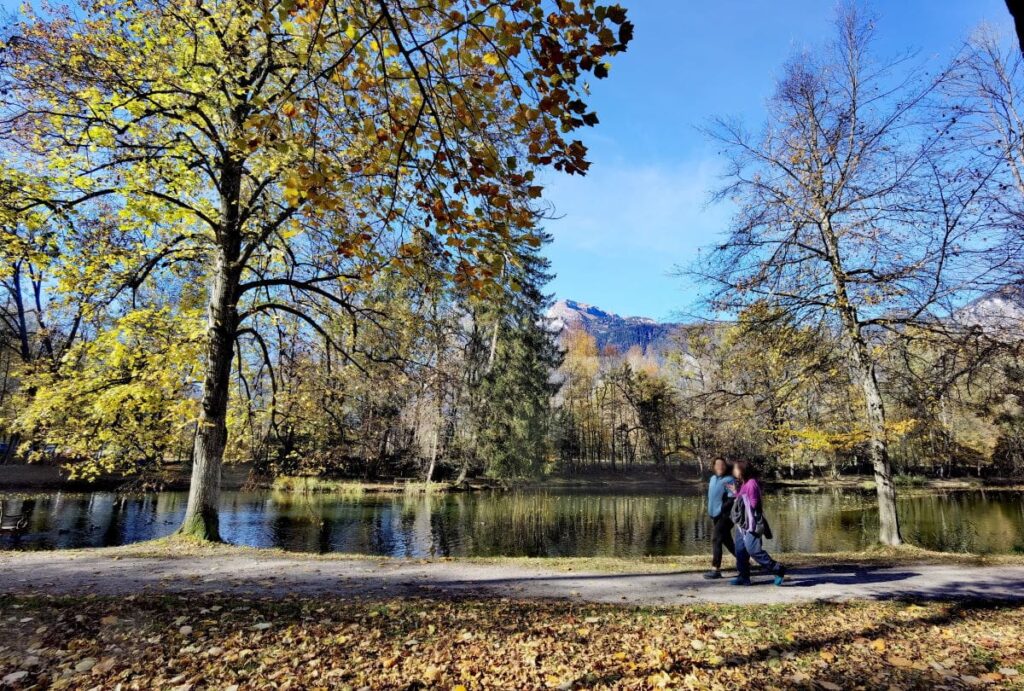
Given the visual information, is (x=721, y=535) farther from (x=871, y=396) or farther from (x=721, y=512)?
A: (x=871, y=396)

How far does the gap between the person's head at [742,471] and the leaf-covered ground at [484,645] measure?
2.19 meters

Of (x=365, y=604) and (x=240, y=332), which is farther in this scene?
(x=240, y=332)

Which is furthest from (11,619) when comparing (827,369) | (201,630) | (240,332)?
(827,369)

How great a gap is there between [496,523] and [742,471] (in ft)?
43.3

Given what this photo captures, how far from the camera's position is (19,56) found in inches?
310

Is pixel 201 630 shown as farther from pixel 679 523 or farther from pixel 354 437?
pixel 679 523

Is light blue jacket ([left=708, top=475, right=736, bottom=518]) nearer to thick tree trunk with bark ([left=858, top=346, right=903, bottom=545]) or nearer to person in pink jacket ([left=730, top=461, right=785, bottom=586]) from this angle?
person in pink jacket ([left=730, top=461, right=785, bottom=586])

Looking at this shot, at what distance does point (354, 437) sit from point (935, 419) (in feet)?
38.6

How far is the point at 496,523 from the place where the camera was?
19719 mm

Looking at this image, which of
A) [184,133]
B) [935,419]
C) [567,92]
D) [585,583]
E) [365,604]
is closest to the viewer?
[567,92]

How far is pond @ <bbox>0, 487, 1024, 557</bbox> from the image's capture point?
15.1 meters

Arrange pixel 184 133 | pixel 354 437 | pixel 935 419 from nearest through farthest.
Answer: pixel 184 133
pixel 935 419
pixel 354 437

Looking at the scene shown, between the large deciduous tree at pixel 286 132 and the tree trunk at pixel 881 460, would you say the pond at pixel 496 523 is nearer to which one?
the tree trunk at pixel 881 460

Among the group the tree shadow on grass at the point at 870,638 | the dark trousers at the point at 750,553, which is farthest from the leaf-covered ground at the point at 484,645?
the dark trousers at the point at 750,553
